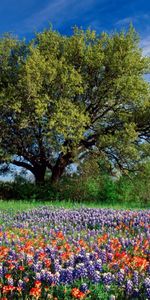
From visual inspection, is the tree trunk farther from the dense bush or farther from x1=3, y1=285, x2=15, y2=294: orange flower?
x1=3, y1=285, x2=15, y2=294: orange flower

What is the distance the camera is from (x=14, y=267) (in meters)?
7.50

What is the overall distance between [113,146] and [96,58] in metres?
4.87

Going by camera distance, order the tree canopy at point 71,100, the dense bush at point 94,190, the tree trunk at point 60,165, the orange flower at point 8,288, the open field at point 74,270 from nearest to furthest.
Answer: the orange flower at point 8,288 → the open field at point 74,270 → the dense bush at point 94,190 → the tree canopy at point 71,100 → the tree trunk at point 60,165

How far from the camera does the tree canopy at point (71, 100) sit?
86.4ft

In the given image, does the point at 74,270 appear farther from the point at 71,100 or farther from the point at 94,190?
the point at 71,100

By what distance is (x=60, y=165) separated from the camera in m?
29.7

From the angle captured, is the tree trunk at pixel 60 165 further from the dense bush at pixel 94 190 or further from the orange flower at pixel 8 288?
the orange flower at pixel 8 288

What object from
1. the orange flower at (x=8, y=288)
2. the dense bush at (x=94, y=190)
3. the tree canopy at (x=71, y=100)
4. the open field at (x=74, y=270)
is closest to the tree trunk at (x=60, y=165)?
the tree canopy at (x=71, y=100)

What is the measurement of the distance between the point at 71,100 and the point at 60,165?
382 cm

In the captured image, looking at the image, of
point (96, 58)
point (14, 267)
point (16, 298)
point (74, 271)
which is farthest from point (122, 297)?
point (96, 58)

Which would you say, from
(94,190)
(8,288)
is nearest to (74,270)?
(8,288)

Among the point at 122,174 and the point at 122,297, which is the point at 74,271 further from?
the point at 122,174

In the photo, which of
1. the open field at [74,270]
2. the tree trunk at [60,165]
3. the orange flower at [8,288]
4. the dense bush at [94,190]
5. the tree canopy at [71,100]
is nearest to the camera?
the orange flower at [8,288]

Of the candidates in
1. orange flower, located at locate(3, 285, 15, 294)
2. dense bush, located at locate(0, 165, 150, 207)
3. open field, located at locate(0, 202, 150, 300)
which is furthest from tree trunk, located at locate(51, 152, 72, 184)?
orange flower, located at locate(3, 285, 15, 294)
